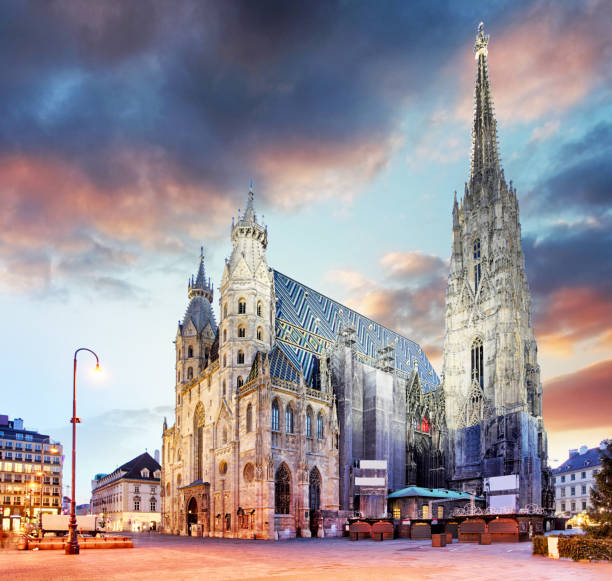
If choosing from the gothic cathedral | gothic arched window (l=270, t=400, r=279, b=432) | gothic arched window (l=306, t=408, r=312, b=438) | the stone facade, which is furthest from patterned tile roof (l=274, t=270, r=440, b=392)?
gothic arched window (l=270, t=400, r=279, b=432)

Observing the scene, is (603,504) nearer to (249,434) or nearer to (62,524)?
(62,524)

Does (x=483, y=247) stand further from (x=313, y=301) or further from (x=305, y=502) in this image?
(x=305, y=502)

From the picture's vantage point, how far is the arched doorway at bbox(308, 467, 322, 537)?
173 ft

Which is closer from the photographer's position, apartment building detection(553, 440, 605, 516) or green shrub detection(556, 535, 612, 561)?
green shrub detection(556, 535, 612, 561)

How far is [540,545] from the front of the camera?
2367 centimetres

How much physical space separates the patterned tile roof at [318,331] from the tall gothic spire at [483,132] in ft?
85.1

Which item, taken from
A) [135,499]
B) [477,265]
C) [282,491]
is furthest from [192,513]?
[477,265]

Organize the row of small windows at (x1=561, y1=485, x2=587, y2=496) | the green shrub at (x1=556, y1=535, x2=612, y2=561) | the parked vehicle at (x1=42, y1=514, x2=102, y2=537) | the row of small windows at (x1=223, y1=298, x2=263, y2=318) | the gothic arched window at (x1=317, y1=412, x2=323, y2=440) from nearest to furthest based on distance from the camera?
1. the green shrub at (x1=556, y1=535, x2=612, y2=561)
2. the parked vehicle at (x1=42, y1=514, x2=102, y2=537)
3. the gothic arched window at (x1=317, y1=412, x2=323, y2=440)
4. the row of small windows at (x1=223, y1=298, x2=263, y2=318)
5. the row of small windows at (x1=561, y1=485, x2=587, y2=496)

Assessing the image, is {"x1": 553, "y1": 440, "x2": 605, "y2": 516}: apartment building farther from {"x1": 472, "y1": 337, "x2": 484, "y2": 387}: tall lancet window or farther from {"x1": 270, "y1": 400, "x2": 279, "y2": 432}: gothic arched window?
{"x1": 270, "y1": 400, "x2": 279, "y2": 432}: gothic arched window

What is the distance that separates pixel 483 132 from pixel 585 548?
237 feet

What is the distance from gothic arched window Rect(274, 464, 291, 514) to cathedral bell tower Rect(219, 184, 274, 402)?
8825mm

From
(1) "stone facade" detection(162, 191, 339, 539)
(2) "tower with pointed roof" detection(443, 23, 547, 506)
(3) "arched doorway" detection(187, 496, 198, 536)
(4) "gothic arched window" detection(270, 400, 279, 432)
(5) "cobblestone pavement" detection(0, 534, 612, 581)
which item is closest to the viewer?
(5) "cobblestone pavement" detection(0, 534, 612, 581)

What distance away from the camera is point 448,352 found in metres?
75.5

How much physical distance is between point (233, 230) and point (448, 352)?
32.8 metres
